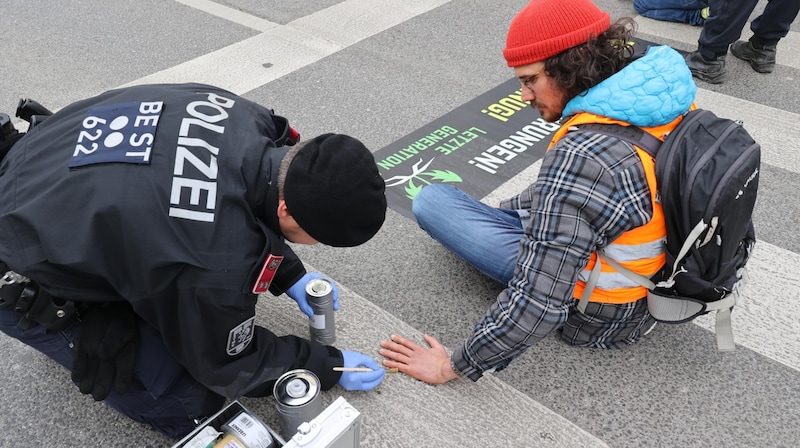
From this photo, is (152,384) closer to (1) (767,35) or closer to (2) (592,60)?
(2) (592,60)

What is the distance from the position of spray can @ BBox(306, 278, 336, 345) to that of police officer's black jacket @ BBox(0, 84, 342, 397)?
415 millimetres

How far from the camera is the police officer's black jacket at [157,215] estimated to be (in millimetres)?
1371

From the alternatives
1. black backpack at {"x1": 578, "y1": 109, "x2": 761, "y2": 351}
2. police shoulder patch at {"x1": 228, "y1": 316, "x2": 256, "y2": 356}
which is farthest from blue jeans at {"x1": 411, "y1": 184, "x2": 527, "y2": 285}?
police shoulder patch at {"x1": 228, "y1": 316, "x2": 256, "y2": 356}

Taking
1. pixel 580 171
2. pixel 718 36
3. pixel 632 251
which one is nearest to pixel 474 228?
pixel 632 251

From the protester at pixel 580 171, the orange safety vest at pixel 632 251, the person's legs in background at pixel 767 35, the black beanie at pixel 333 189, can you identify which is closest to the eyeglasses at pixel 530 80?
the protester at pixel 580 171

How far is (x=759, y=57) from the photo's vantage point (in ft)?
13.8

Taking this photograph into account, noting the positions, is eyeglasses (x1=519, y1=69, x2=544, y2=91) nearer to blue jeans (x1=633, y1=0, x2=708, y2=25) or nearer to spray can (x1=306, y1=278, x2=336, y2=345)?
spray can (x1=306, y1=278, x2=336, y2=345)

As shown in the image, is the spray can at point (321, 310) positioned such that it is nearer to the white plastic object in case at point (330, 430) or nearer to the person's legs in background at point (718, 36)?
the white plastic object in case at point (330, 430)

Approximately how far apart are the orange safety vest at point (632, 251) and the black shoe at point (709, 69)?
285cm

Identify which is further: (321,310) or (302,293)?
(302,293)

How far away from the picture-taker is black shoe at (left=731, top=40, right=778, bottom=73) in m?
4.18

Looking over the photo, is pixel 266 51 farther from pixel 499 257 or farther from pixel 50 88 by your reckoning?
pixel 499 257

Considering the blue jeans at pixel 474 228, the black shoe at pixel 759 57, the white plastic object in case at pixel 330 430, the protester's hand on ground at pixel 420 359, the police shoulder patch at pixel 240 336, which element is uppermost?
the white plastic object in case at pixel 330 430

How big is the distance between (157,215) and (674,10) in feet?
15.8
